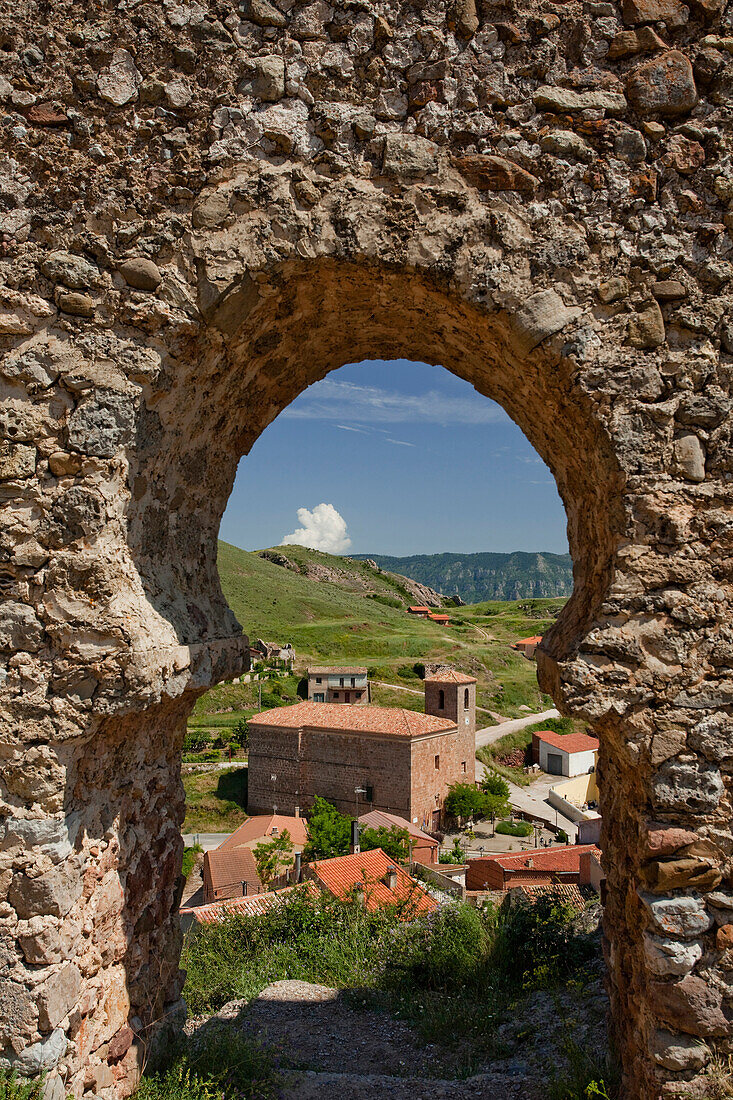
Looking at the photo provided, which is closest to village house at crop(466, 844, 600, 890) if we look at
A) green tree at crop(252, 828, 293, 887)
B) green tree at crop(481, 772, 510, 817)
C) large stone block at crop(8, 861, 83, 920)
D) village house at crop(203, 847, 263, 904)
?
green tree at crop(252, 828, 293, 887)

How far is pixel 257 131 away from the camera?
3.29 meters

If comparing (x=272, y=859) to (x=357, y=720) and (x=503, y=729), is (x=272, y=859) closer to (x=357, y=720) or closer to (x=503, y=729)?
(x=357, y=720)

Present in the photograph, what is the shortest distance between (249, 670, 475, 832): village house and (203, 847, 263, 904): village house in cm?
→ 1262

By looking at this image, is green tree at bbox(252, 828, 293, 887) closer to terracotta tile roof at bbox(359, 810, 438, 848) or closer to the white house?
terracotta tile roof at bbox(359, 810, 438, 848)

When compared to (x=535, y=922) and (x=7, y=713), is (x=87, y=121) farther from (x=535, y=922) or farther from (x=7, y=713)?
Result: (x=535, y=922)

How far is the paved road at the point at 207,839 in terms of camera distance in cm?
2955

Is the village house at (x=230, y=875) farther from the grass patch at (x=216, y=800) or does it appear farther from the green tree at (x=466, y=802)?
the green tree at (x=466, y=802)

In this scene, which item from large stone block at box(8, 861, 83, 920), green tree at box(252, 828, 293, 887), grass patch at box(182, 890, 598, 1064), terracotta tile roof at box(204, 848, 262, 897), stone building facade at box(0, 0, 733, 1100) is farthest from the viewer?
terracotta tile roof at box(204, 848, 262, 897)

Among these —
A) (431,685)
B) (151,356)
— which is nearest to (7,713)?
(151,356)

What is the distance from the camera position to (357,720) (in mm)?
34062

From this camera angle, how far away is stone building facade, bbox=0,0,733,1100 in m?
3.00

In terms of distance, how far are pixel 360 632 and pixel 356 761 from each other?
1122 inches

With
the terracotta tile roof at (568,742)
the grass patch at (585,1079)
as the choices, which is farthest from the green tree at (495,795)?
the grass patch at (585,1079)

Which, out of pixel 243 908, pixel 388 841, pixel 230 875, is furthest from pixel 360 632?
pixel 243 908
